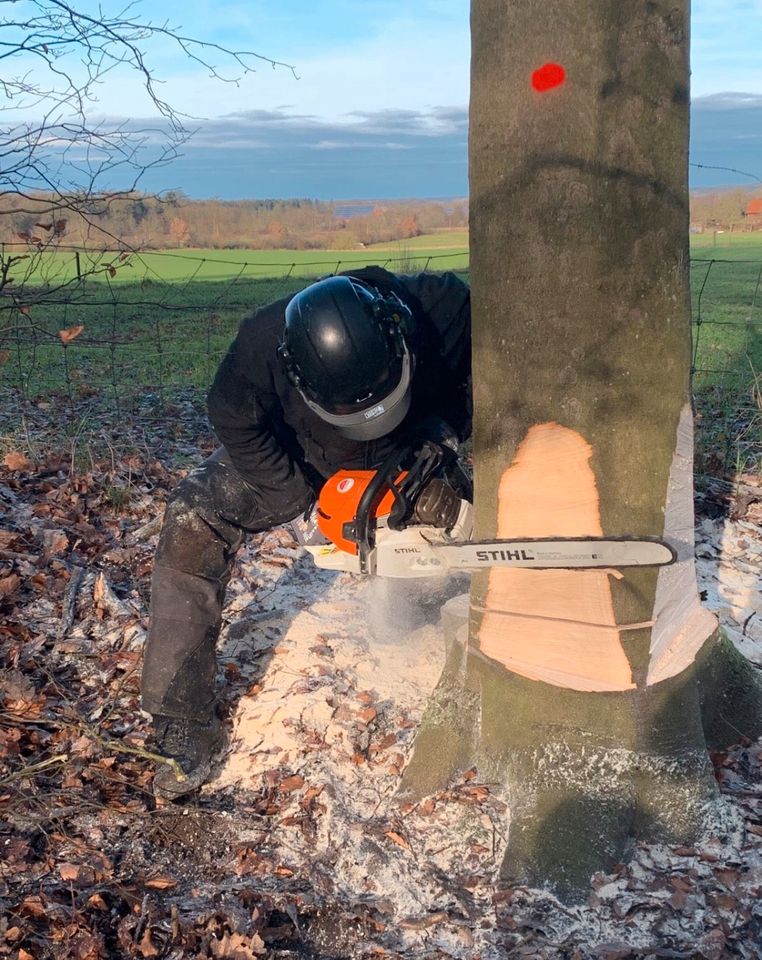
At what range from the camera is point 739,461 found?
5.31m

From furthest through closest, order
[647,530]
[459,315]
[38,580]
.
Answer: [38,580] < [459,315] < [647,530]

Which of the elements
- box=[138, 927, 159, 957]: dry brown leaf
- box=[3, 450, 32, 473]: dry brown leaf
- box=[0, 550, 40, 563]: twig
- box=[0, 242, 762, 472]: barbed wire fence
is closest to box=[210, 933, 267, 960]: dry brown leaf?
box=[138, 927, 159, 957]: dry brown leaf

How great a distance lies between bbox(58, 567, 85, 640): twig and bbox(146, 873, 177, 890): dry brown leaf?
142 cm

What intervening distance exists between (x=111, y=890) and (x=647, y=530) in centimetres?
184

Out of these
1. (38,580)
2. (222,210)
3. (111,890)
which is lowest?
(111,890)

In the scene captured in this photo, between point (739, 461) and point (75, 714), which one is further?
point (739, 461)

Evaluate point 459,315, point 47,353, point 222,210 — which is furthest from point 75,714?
point 222,210

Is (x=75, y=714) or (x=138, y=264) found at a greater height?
(x=138, y=264)

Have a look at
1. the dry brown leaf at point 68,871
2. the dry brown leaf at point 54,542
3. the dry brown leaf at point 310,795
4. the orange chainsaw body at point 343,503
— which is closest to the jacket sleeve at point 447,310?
the orange chainsaw body at point 343,503

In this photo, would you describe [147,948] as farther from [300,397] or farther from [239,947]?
[300,397]

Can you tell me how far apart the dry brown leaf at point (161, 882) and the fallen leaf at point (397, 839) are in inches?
25.6

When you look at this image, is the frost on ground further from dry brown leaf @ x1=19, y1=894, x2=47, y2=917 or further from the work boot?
dry brown leaf @ x1=19, y1=894, x2=47, y2=917

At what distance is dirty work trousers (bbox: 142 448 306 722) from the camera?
309cm

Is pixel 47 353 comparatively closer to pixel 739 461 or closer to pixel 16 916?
pixel 739 461
